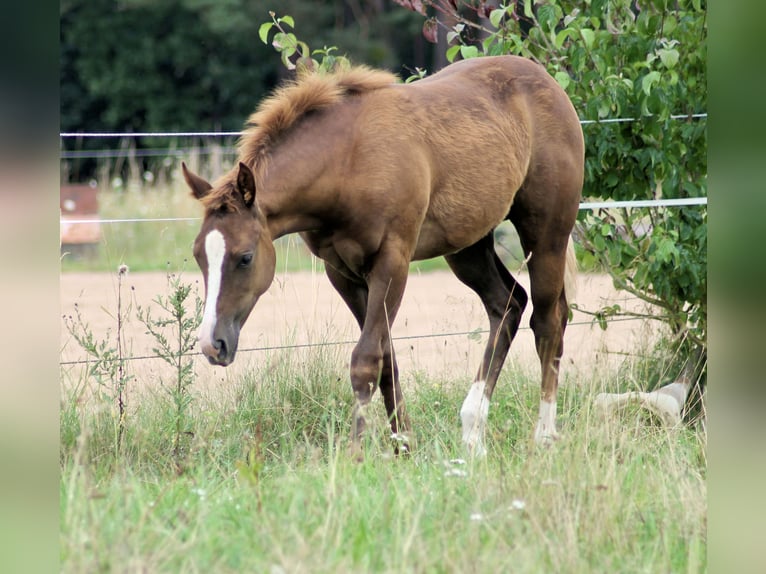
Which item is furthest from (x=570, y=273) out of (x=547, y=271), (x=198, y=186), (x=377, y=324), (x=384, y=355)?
(x=198, y=186)

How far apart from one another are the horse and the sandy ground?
771 mm

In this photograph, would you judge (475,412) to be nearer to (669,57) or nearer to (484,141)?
(484,141)

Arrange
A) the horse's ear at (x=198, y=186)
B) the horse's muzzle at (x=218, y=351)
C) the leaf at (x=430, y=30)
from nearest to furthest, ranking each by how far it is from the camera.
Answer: the horse's muzzle at (x=218, y=351)
the horse's ear at (x=198, y=186)
the leaf at (x=430, y=30)

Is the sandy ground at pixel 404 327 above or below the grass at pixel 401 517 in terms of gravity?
below

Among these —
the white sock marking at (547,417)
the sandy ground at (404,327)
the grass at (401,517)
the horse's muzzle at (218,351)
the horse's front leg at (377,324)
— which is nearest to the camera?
the grass at (401,517)

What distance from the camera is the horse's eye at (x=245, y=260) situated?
162 inches

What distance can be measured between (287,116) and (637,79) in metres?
2.19

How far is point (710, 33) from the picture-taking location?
6.43ft

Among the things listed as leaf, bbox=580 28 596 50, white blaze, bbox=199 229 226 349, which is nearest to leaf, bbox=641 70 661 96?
leaf, bbox=580 28 596 50

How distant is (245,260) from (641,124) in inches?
116

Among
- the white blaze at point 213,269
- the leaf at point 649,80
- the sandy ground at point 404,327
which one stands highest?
the leaf at point 649,80

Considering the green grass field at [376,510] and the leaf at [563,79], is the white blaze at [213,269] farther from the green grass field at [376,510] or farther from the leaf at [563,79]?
the leaf at [563,79]

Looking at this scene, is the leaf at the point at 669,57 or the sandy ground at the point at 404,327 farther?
the sandy ground at the point at 404,327

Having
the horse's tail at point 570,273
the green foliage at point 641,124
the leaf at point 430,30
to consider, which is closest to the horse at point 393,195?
the horse's tail at point 570,273
